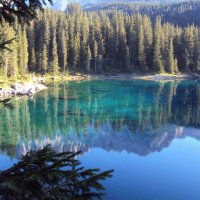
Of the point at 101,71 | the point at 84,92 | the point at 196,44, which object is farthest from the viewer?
the point at 196,44

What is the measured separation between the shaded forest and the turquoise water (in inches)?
1383

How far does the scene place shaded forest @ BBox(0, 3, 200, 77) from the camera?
342ft

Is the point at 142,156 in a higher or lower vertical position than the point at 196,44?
lower

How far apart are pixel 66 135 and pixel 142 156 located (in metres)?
9.80

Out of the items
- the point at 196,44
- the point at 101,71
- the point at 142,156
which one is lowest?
the point at 142,156

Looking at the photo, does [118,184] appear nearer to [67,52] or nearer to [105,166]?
[105,166]

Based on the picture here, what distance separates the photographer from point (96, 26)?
114 metres

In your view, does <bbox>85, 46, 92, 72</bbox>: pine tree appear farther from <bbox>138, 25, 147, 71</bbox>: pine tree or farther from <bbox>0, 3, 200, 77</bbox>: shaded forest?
<bbox>138, 25, 147, 71</bbox>: pine tree

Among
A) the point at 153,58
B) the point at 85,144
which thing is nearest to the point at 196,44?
the point at 153,58

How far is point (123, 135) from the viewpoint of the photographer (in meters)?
40.7

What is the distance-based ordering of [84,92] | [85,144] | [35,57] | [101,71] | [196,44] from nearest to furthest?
1. [85,144]
2. [84,92]
3. [35,57]
4. [101,71]
5. [196,44]

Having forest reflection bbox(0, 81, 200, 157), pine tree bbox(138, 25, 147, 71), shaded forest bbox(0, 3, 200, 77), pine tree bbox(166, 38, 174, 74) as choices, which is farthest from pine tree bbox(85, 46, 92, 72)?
forest reflection bbox(0, 81, 200, 157)

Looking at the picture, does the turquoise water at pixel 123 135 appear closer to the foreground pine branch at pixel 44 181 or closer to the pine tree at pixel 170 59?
the foreground pine branch at pixel 44 181

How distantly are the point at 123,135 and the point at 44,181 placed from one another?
118 feet
